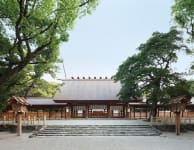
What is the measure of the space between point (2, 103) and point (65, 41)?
10126 mm

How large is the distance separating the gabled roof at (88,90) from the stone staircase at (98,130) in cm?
1207

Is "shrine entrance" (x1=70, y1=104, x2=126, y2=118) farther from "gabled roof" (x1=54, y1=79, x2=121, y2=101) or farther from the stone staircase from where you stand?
the stone staircase

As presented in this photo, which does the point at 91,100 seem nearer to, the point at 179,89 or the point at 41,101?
the point at 41,101

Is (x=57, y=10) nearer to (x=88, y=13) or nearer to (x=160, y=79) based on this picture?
(x=88, y=13)

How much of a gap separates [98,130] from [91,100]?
13.4 m

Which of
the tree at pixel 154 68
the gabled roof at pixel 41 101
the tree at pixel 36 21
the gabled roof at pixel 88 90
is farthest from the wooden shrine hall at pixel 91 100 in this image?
the tree at pixel 36 21

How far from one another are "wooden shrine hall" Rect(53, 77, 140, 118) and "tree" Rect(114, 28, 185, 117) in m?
6.38

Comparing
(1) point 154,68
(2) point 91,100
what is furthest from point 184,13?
(2) point 91,100

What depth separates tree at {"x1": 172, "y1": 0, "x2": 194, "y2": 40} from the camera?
2035 cm

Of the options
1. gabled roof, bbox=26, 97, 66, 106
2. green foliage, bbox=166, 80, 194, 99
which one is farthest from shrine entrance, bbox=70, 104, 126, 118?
green foliage, bbox=166, 80, 194, 99

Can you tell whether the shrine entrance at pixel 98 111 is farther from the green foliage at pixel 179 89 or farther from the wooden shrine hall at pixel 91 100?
the green foliage at pixel 179 89

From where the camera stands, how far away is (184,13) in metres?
21.8

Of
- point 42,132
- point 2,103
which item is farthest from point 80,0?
point 2,103

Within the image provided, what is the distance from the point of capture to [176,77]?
28375 mm
